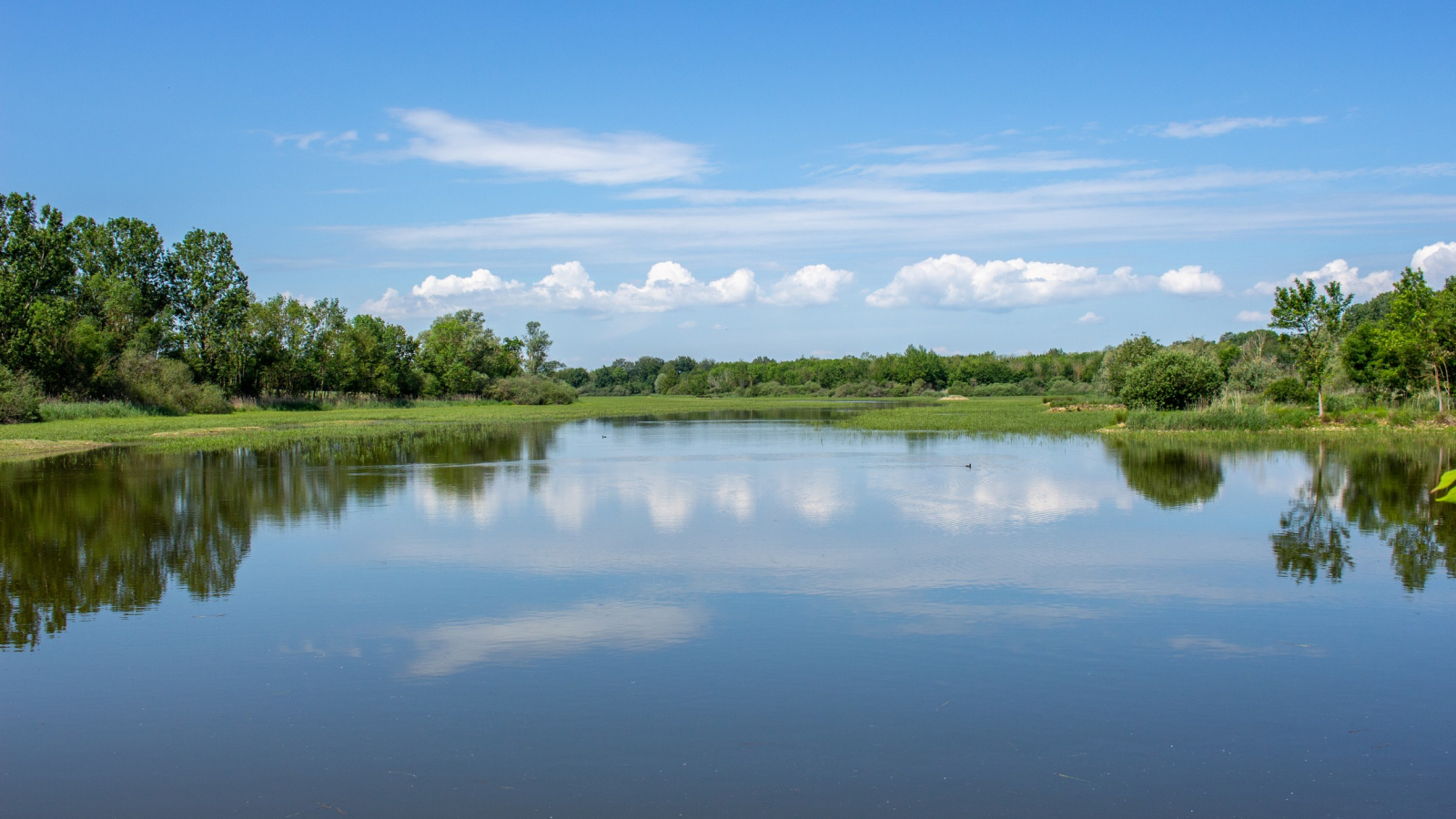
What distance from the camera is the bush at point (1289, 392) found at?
43134mm

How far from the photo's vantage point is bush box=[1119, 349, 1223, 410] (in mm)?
38438

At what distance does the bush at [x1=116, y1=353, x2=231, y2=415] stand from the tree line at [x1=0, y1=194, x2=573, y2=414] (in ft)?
0.22

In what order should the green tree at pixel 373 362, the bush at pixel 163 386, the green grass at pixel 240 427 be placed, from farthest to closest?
1. the green tree at pixel 373 362
2. the bush at pixel 163 386
3. the green grass at pixel 240 427

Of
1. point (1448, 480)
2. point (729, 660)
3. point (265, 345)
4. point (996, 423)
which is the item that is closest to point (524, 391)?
point (265, 345)

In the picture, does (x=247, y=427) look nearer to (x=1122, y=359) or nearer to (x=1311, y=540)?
(x=1311, y=540)

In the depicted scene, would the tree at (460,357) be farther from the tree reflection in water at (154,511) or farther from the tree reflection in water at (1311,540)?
the tree reflection in water at (1311,540)

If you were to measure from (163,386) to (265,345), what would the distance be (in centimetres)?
1229

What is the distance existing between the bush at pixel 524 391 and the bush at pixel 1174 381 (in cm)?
6574

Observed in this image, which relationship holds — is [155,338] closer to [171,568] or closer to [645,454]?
[645,454]

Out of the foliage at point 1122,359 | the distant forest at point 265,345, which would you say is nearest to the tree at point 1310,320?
the distant forest at point 265,345

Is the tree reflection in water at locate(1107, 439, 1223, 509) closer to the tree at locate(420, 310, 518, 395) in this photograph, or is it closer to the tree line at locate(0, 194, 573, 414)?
the tree line at locate(0, 194, 573, 414)

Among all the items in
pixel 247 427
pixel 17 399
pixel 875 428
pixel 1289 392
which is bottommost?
pixel 875 428

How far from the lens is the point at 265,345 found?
2571 inches

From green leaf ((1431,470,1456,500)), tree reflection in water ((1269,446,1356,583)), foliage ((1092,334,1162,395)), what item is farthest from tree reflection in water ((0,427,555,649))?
foliage ((1092,334,1162,395))
